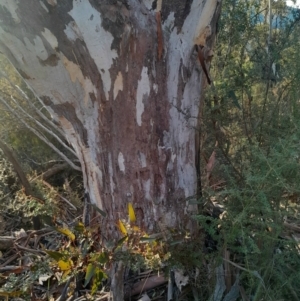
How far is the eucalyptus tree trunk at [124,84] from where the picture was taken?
195 centimetres

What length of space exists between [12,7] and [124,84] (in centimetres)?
62

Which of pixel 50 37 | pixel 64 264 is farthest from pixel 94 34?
pixel 64 264

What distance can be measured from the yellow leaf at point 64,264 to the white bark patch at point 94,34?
943mm

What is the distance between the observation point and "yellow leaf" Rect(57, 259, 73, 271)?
79.2 inches

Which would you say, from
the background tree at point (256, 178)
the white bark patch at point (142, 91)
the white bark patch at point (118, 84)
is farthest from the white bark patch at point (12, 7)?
the background tree at point (256, 178)

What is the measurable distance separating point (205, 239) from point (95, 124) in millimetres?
864

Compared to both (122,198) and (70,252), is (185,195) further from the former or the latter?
(70,252)

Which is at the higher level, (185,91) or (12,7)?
(12,7)

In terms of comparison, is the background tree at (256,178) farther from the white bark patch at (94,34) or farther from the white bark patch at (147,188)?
the white bark patch at (94,34)

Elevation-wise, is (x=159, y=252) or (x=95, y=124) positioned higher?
(x=95, y=124)

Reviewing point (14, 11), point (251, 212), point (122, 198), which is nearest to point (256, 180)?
point (251, 212)

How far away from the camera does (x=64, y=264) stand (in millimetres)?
2020

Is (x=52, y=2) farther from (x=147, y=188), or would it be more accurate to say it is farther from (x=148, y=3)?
(x=147, y=188)

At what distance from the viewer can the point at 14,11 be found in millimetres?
1902
